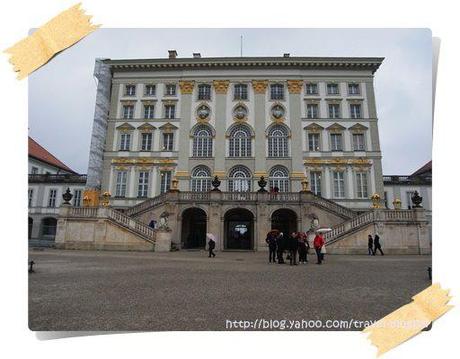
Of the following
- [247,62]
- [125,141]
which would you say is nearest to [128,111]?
[125,141]

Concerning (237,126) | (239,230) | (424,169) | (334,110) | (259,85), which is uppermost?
(259,85)

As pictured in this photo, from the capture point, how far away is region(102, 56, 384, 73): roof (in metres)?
3.70

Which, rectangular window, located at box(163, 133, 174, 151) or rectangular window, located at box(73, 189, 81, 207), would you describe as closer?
rectangular window, located at box(73, 189, 81, 207)

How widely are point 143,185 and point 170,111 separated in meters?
1.49

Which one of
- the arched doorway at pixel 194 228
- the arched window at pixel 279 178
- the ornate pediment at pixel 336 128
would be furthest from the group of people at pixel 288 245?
the ornate pediment at pixel 336 128

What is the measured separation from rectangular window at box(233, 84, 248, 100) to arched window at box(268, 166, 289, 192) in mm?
1338

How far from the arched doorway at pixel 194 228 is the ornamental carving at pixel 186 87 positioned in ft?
9.03

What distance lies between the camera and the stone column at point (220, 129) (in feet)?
16.5

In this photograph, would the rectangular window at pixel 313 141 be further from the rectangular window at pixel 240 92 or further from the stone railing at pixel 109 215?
the stone railing at pixel 109 215

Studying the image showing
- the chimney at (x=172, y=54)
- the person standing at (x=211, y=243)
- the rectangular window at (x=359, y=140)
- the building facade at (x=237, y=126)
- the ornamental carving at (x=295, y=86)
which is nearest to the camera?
the chimney at (x=172, y=54)

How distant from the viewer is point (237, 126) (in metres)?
4.95

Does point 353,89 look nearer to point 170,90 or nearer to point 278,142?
point 278,142

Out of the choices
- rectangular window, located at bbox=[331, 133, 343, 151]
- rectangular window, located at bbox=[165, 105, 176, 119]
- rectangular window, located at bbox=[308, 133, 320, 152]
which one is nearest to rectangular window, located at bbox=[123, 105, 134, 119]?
rectangular window, located at bbox=[165, 105, 176, 119]

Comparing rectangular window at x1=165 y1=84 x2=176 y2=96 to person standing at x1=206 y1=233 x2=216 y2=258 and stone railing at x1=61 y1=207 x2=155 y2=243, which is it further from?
person standing at x1=206 y1=233 x2=216 y2=258
